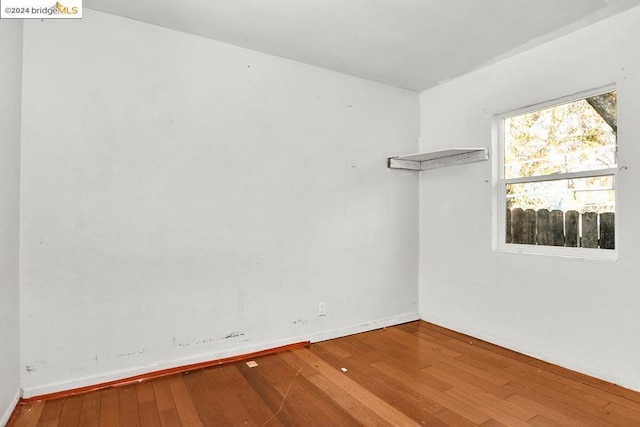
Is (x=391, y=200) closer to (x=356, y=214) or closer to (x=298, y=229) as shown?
(x=356, y=214)

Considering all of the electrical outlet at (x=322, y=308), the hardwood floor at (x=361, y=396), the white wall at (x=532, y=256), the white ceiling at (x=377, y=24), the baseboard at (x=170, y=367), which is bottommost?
the hardwood floor at (x=361, y=396)

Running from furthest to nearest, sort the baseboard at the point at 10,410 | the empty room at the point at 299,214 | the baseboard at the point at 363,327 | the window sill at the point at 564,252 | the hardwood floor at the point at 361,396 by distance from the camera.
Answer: the baseboard at the point at 363,327 < the window sill at the point at 564,252 < the empty room at the point at 299,214 < the hardwood floor at the point at 361,396 < the baseboard at the point at 10,410

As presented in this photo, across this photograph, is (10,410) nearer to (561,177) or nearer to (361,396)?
(361,396)

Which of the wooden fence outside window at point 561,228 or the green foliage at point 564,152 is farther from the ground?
the green foliage at point 564,152

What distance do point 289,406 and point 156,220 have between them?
1539 mm

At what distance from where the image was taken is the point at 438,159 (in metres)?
3.58

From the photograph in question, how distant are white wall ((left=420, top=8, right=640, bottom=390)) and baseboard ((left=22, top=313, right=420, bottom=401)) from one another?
1078 mm

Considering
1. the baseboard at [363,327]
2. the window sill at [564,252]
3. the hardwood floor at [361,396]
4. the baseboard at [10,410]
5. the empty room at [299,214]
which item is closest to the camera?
the baseboard at [10,410]

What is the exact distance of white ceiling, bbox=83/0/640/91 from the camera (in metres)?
2.24

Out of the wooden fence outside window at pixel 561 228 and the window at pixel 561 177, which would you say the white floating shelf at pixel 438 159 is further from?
the wooden fence outside window at pixel 561 228

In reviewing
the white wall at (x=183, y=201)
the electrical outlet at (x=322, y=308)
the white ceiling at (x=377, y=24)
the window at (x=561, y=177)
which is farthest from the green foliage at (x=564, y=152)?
the electrical outlet at (x=322, y=308)

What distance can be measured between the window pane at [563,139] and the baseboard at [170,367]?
2111mm

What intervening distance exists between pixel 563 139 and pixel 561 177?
307 mm

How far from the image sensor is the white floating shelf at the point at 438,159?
3.18 meters
